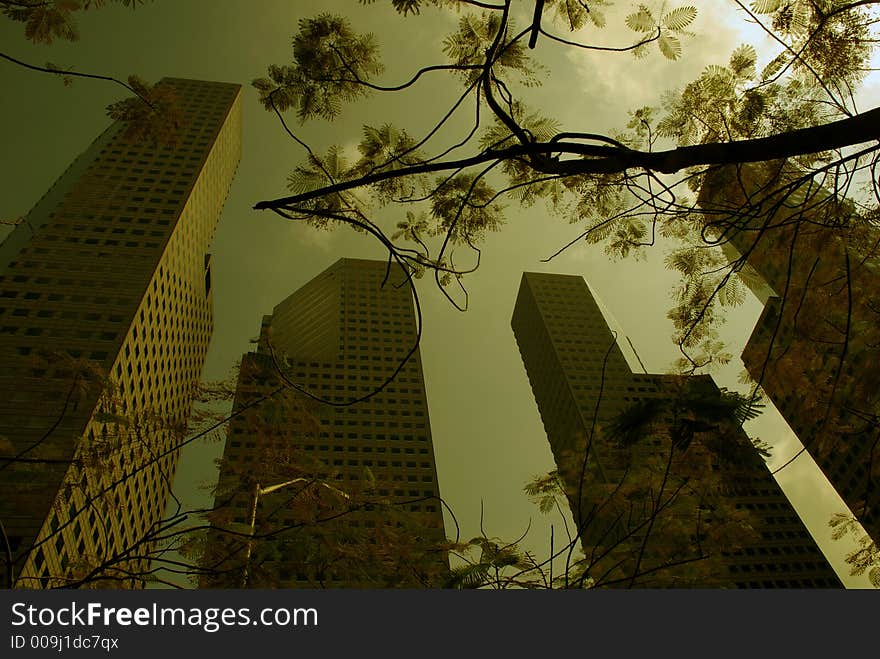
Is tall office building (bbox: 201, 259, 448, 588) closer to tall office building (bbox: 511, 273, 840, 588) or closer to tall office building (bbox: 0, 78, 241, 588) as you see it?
tall office building (bbox: 511, 273, 840, 588)

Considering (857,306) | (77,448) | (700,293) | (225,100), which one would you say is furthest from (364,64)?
(225,100)

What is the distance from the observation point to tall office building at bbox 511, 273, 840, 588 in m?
3.39

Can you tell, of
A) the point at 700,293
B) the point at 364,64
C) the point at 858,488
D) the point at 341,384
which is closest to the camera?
the point at 364,64

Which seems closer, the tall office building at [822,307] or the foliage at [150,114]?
the foliage at [150,114]

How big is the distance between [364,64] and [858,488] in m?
72.6

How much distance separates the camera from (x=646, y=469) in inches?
214

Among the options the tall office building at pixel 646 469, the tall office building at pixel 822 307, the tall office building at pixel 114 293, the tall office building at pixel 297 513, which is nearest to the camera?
the tall office building at pixel 646 469

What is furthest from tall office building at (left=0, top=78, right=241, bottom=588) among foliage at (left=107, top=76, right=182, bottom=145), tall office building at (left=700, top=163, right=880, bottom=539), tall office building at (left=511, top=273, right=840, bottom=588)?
tall office building at (left=700, top=163, right=880, bottom=539)

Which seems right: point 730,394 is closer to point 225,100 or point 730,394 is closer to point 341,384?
point 341,384

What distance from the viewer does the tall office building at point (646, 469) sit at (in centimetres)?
339

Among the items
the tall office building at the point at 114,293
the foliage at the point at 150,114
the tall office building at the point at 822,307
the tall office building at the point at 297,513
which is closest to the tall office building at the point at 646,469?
the tall office building at the point at 822,307

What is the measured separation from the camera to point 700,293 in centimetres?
577

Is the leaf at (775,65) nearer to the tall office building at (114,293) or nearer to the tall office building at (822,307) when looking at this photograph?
the tall office building at (822,307)

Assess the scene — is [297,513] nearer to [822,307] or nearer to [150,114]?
[150,114]
